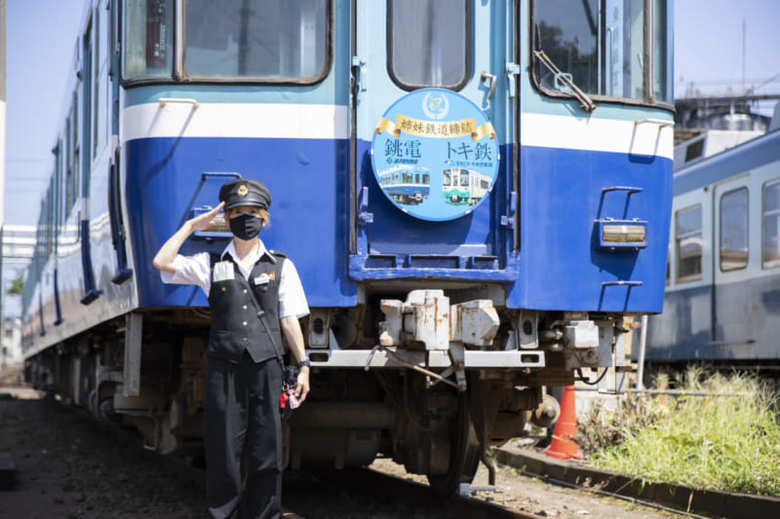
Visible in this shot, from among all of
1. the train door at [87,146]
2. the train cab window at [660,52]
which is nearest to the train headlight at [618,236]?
the train cab window at [660,52]

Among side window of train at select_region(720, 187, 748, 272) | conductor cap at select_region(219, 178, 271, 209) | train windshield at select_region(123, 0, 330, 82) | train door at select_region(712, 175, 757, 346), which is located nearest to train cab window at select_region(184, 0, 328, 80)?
train windshield at select_region(123, 0, 330, 82)

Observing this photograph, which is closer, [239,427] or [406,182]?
[239,427]

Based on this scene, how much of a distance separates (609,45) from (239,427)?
3082 millimetres

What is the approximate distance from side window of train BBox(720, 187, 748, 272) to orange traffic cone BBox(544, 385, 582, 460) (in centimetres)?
386

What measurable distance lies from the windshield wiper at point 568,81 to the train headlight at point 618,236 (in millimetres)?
646

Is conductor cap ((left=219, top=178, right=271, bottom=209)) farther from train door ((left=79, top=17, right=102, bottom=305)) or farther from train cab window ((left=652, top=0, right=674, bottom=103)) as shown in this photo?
train door ((left=79, top=17, right=102, bottom=305))

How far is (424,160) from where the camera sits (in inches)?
219

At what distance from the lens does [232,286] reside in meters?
4.75

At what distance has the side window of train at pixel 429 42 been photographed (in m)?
5.75

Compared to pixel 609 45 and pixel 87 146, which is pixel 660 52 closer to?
pixel 609 45

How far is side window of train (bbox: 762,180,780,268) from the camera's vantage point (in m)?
11.4

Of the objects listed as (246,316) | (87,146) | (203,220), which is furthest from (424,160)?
(87,146)

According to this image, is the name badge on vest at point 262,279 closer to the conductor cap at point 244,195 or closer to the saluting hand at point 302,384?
the conductor cap at point 244,195

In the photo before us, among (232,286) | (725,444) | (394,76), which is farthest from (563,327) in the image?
(725,444)
